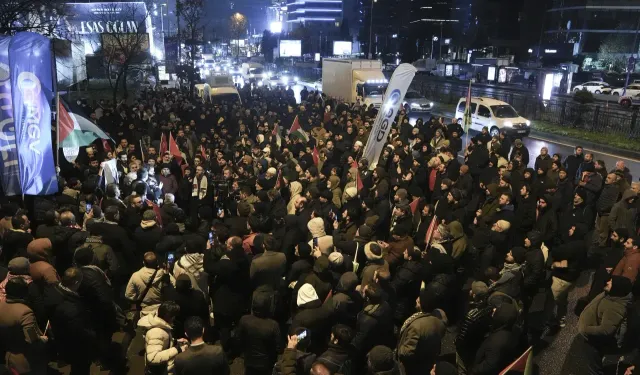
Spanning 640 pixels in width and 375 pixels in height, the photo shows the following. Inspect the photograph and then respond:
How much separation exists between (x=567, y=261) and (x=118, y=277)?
553 cm

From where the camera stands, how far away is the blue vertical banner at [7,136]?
739 cm

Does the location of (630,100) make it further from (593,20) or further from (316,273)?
(593,20)

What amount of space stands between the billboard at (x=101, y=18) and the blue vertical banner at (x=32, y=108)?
1231 inches

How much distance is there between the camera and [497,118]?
2166cm

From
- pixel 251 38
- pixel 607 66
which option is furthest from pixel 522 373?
pixel 251 38

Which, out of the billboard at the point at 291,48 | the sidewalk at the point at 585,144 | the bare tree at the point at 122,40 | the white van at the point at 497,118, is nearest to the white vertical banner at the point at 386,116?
the white van at the point at 497,118

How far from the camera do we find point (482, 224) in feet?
25.5

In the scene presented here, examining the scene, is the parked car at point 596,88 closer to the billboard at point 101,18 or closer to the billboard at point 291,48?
the billboard at point 101,18

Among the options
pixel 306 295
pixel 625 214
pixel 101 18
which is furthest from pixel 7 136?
pixel 101 18

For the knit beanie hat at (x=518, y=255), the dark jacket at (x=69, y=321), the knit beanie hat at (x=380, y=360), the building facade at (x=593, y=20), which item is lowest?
the dark jacket at (x=69, y=321)

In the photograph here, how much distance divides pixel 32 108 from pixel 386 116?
7384mm

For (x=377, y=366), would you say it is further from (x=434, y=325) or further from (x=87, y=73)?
(x=87, y=73)

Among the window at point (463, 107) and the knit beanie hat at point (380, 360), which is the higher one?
the window at point (463, 107)

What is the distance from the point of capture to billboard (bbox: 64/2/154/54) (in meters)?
37.3
